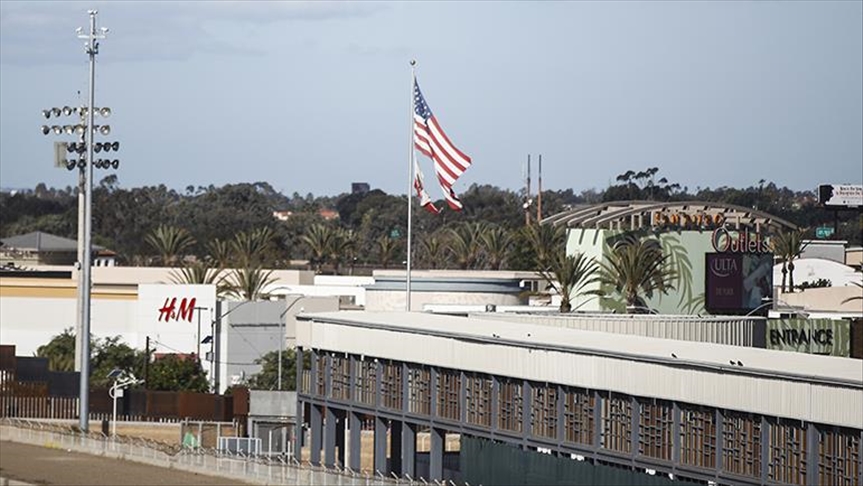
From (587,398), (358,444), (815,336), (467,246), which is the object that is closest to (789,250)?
(467,246)

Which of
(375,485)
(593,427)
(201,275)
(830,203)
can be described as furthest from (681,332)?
(830,203)

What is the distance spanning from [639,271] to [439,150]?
2608cm

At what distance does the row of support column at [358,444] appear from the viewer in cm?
5244

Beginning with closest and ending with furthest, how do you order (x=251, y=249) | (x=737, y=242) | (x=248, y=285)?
(x=737, y=242) → (x=248, y=285) → (x=251, y=249)

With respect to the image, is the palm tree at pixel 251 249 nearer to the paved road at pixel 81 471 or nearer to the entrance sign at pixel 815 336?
the entrance sign at pixel 815 336

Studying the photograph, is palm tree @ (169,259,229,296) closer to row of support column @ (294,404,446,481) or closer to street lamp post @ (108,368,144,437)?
street lamp post @ (108,368,144,437)

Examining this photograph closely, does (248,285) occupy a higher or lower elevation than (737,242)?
lower

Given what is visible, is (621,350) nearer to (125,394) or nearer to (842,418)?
(842,418)

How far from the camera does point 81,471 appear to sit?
153 feet

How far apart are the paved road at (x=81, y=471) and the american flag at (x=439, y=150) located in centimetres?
1591

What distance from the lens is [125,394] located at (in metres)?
73.8

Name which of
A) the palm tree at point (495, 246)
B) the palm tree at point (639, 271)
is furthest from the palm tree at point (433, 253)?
the palm tree at point (639, 271)

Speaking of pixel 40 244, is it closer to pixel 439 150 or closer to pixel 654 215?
pixel 654 215

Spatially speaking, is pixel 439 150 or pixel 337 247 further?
pixel 337 247
